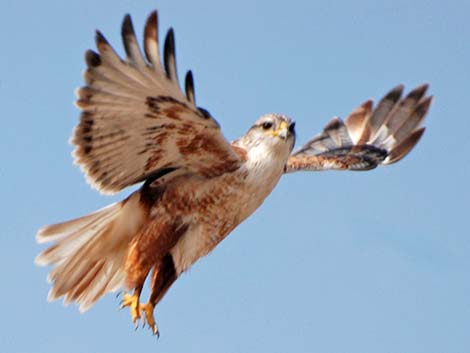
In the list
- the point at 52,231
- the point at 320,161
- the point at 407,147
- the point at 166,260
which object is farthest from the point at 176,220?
the point at 407,147

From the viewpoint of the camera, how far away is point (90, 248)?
12570 millimetres

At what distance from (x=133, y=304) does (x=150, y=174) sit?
1153 mm

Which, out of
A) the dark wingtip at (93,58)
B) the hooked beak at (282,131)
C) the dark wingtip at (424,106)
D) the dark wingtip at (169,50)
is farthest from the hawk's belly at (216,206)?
the dark wingtip at (424,106)

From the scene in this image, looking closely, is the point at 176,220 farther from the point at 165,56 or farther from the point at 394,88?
the point at 394,88

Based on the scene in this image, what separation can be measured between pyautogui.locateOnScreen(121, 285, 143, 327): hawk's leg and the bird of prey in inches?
0.4

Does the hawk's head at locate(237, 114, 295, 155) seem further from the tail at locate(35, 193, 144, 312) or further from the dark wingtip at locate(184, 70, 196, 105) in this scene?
the tail at locate(35, 193, 144, 312)

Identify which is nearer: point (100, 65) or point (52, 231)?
point (100, 65)

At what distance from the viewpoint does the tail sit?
12.3 meters

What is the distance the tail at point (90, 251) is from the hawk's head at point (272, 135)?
1.17 m

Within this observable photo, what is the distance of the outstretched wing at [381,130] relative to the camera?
15.9 m

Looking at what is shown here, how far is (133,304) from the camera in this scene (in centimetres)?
1210

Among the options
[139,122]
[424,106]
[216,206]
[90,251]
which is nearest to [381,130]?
[424,106]

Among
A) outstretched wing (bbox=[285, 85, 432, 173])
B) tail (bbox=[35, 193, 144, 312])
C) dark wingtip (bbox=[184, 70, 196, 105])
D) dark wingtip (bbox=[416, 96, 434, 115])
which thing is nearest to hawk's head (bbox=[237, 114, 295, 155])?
dark wingtip (bbox=[184, 70, 196, 105])

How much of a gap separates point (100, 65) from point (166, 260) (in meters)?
2.00
